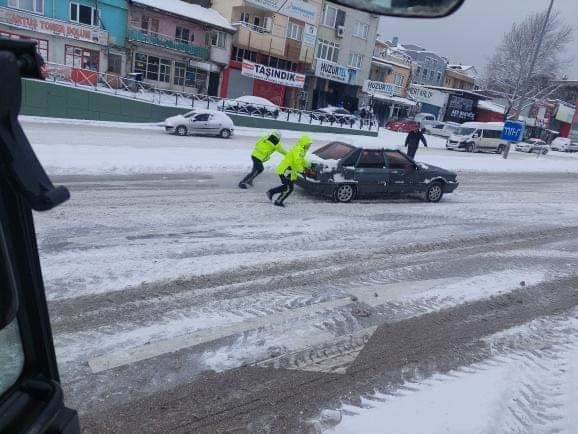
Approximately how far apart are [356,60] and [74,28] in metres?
26.6

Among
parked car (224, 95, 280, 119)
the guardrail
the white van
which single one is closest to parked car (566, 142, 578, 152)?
the white van

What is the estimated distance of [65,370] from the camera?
3.87 meters

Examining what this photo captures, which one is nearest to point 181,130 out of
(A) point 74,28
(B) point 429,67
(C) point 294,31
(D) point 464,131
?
(A) point 74,28

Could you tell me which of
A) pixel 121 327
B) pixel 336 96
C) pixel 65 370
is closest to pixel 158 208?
pixel 121 327

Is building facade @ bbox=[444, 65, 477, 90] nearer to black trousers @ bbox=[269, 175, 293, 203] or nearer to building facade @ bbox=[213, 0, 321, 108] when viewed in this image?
building facade @ bbox=[213, 0, 321, 108]

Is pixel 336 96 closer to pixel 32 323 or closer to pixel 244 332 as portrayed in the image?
pixel 244 332

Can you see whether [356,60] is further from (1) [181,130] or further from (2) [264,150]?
(2) [264,150]

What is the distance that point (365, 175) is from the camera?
11305 millimetres

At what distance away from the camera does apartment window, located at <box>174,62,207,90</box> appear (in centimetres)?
3616

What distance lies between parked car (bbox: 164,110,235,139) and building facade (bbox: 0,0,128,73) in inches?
506

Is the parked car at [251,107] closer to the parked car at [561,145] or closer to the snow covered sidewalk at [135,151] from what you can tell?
the snow covered sidewalk at [135,151]

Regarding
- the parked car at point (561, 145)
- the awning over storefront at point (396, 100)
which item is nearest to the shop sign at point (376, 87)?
the awning over storefront at point (396, 100)

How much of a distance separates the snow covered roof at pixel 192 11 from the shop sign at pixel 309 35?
7.08 meters

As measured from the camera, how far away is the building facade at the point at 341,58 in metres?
42.4
